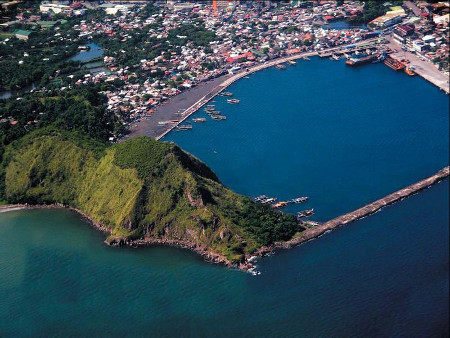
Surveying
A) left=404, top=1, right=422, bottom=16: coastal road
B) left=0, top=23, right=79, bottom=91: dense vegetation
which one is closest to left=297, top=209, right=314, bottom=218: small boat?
left=0, top=23, right=79, bottom=91: dense vegetation

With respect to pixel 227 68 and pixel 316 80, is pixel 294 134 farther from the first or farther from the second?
pixel 227 68

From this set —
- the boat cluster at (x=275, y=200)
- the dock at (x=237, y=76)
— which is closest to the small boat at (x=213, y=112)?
the dock at (x=237, y=76)

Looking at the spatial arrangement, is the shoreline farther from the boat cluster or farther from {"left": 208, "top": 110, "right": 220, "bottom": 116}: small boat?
{"left": 208, "top": 110, "right": 220, "bottom": 116}: small boat

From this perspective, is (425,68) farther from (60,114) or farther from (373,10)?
(60,114)

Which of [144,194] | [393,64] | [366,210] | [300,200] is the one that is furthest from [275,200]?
[393,64]

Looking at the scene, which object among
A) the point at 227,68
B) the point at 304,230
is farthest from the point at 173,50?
the point at 304,230

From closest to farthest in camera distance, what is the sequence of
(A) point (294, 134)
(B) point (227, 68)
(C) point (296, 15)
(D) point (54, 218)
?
1. (D) point (54, 218)
2. (A) point (294, 134)
3. (B) point (227, 68)
4. (C) point (296, 15)
